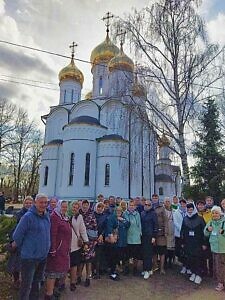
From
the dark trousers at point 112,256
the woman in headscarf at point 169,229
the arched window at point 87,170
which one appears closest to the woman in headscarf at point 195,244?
the woman in headscarf at point 169,229

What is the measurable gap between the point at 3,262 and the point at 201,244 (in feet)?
13.3

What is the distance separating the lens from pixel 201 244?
21.0 feet

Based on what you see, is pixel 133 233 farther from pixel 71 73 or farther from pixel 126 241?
pixel 71 73

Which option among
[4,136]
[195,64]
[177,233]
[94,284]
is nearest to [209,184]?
[195,64]

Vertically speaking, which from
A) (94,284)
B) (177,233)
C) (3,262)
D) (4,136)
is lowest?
(94,284)

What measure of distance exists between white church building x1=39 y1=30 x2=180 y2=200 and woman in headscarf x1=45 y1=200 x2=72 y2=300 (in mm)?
8334

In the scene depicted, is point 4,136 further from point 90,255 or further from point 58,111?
point 90,255

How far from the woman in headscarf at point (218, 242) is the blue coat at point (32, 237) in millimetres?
3538

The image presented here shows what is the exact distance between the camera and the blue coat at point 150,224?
662 cm

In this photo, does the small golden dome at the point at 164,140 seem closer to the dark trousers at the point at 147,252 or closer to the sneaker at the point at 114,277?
the dark trousers at the point at 147,252

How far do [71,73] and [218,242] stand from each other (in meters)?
25.2

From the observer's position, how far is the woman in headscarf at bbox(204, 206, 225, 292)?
589 cm

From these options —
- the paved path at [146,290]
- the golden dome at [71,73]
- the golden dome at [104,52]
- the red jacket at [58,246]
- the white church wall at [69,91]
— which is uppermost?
the golden dome at [104,52]

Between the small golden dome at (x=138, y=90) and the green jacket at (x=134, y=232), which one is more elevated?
the small golden dome at (x=138, y=90)
